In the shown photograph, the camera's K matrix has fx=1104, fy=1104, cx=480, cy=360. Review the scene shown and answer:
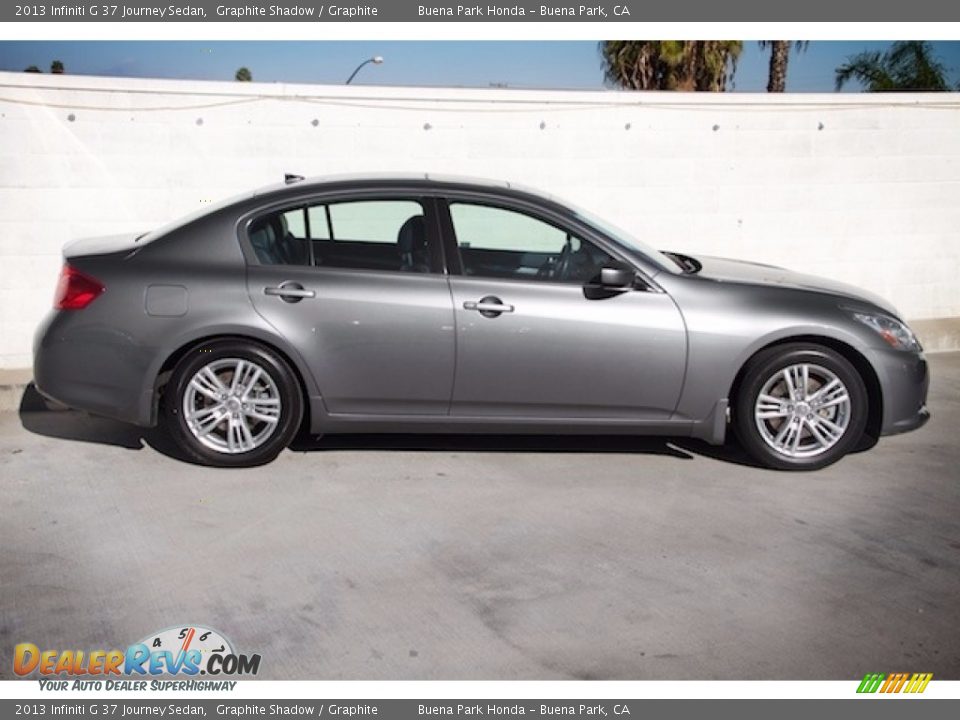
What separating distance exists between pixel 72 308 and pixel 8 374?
202 cm

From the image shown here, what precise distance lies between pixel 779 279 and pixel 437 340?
2.05 meters

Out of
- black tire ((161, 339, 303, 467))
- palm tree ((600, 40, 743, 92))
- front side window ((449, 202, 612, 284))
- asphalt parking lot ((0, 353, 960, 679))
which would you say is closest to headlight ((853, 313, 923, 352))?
asphalt parking lot ((0, 353, 960, 679))

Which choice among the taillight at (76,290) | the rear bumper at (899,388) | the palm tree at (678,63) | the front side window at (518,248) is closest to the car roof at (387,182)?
the front side window at (518,248)

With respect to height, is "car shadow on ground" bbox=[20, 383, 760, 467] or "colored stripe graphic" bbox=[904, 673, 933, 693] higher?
"car shadow on ground" bbox=[20, 383, 760, 467]

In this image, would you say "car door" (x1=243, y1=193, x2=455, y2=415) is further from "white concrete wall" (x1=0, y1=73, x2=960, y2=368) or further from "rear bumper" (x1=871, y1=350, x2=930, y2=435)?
"white concrete wall" (x1=0, y1=73, x2=960, y2=368)

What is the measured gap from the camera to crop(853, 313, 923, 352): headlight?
606 cm

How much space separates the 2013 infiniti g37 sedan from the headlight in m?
0.01

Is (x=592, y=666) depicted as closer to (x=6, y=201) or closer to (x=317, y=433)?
(x=317, y=433)

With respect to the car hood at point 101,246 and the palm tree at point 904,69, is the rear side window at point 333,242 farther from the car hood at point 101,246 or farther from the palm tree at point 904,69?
the palm tree at point 904,69

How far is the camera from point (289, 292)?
582cm

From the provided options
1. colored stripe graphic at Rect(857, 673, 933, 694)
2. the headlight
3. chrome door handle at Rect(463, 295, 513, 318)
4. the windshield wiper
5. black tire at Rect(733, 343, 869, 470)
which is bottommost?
colored stripe graphic at Rect(857, 673, 933, 694)

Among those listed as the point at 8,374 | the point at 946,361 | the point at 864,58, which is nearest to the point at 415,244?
the point at 8,374

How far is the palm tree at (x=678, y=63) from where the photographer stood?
19.4m
